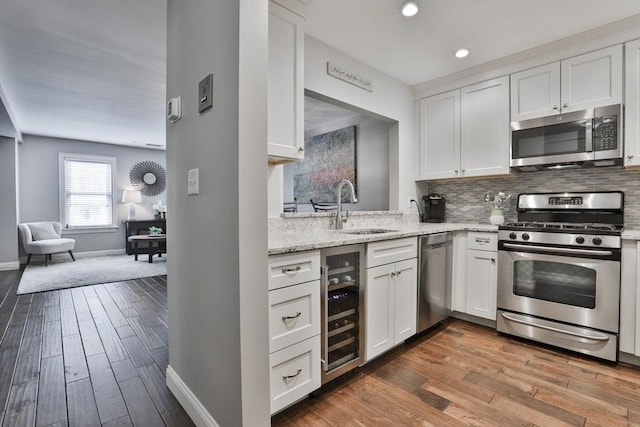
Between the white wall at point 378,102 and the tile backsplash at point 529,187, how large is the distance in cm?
47

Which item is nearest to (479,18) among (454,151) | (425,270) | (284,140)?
(454,151)

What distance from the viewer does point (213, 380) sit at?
1.37m

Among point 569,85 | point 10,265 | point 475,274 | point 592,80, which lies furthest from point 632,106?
point 10,265

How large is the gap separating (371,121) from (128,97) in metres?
3.17

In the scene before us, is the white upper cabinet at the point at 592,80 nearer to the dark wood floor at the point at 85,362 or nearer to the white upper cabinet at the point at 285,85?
the white upper cabinet at the point at 285,85

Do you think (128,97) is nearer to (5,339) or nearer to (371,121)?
(5,339)

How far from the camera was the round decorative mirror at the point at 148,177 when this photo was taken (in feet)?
23.2

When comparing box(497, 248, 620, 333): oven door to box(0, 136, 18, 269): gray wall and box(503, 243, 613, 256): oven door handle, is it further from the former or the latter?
box(0, 136, 18, 269): gray wall

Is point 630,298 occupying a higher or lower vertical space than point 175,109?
lower

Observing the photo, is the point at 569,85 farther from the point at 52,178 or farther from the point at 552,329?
the point at 52,178

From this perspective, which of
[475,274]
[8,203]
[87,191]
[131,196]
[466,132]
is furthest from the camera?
[131,196]

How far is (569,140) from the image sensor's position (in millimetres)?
2504

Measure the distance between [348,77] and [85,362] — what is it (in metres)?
2.95

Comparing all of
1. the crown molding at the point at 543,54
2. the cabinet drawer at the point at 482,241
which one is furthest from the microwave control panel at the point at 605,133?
the cabinet drawer at the point at 482,241
